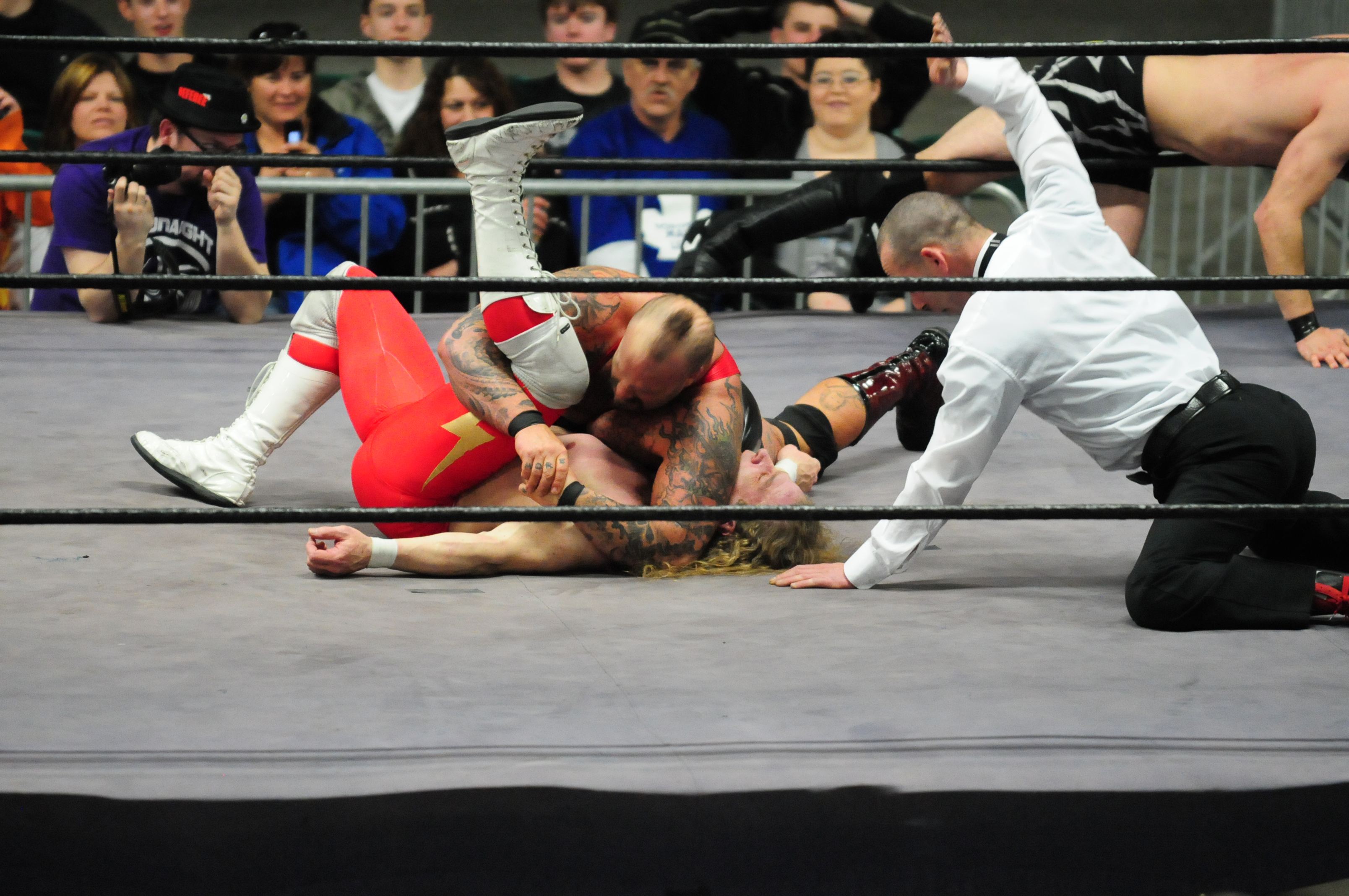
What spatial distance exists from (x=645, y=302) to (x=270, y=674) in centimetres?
96

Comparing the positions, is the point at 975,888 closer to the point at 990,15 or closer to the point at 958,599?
the point at 958,599

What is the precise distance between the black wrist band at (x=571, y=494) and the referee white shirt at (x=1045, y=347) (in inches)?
16.2

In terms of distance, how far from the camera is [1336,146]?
9.15 feet

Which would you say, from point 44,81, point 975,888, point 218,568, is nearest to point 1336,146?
point 975,888

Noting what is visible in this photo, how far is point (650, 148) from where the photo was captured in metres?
3.80

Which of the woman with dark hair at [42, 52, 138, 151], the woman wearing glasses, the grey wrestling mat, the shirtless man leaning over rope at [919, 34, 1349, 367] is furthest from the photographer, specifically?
the shirtless man leaning over rope at [919, 34, 1349, 367]

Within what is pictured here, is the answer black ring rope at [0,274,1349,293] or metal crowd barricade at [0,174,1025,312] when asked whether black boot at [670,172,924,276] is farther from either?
black ring rope at [0,274,1349,293]

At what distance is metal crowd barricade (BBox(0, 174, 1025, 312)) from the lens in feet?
11.3

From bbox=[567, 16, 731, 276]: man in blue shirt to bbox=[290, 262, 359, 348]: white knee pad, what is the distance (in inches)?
61.2

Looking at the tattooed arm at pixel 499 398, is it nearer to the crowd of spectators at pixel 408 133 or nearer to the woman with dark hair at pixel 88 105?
the crowd of spectators at pixel 408 133

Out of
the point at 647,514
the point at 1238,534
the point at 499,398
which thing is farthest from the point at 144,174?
the point at 1238,534

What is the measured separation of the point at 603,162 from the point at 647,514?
0.78 meters

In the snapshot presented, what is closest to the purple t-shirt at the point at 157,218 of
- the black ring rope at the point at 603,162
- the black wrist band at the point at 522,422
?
the black ring rope at the point at 603,162

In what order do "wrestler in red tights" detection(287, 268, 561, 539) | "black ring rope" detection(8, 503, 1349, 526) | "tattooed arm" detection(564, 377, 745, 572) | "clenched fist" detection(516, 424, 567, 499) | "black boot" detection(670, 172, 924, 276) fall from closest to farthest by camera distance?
1. "black ring rope" detection(8, 503, 1349, 526)
2. "clenched fist" detection(516, 424, 567, 499)
3. "tattooed arm" detection(564, 377, 745, 572)
4. "wrestler in red tights" detection(287, 268, 561, 539)
5. "black boot" detection(670, 172, 924, 276)
